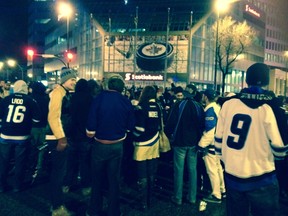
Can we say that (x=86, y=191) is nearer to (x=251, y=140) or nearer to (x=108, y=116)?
(x=108, y=116)

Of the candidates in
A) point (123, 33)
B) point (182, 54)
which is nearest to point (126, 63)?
point (123, 33)

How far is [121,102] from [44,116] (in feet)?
11.4

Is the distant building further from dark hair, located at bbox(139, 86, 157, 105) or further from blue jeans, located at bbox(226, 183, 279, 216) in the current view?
blue jeans, located at bbox(226, 183, 279, 216)

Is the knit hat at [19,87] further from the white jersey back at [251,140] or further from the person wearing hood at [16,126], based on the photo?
the white jersey back at [251,140]

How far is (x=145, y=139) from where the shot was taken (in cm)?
571

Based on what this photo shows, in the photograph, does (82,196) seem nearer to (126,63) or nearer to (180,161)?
(180,161)

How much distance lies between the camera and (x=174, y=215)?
211 inches

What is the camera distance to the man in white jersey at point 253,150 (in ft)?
10.2

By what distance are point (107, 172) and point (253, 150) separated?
2.45m

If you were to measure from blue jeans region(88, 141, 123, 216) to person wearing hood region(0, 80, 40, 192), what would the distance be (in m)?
2.07

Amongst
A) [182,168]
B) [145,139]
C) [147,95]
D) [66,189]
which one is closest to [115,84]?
[147,95]

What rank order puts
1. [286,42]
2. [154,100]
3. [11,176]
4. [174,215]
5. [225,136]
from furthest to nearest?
[286,42], [11,176], [154,100], [174,215], [225,136]

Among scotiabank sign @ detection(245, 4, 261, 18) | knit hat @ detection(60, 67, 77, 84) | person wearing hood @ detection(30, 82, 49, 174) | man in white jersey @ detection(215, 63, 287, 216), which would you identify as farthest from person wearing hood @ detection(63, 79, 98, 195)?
scotiabank sign @ detection(245, 4, 261, 18)

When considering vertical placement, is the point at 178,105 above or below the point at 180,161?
above
